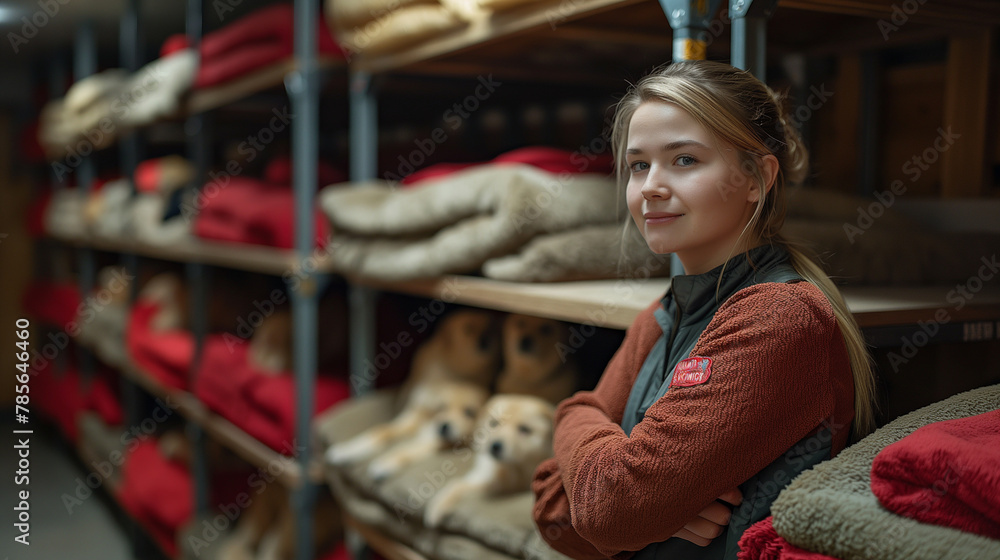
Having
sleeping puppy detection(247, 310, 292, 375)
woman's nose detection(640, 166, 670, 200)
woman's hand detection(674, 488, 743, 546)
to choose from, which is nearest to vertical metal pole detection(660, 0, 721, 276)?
woman's nose detection(640, 166, 670, 200)

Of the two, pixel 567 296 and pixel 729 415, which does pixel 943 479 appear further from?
pixel 567 296

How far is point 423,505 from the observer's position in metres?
1.28

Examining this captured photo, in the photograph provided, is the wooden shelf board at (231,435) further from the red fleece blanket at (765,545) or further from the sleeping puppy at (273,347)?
the red fleece blanket at (765,545)

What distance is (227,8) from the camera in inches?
98.7

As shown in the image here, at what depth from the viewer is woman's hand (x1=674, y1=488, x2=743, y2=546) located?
705 millimetres

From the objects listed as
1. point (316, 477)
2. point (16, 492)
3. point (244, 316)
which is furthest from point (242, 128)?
point (316, 477)

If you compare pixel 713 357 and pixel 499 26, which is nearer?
pixel 713 357

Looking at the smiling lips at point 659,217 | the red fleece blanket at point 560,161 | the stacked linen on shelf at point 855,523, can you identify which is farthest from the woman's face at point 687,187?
the red fleece blanket at point 560,161

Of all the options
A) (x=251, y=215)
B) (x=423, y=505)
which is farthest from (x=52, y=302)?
(x=423, y=505)

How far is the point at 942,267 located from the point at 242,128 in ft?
8.31

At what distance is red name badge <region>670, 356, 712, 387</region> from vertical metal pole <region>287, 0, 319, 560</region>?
1217mm

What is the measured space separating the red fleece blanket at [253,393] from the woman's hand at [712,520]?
124 centimetres

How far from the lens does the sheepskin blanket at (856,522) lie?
55cm

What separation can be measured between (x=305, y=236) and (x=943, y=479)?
1.45 meters
